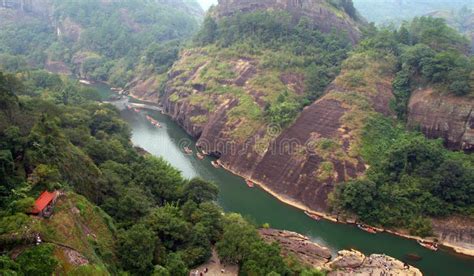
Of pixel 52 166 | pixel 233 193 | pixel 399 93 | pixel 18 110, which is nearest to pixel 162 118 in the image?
pixel 233 193

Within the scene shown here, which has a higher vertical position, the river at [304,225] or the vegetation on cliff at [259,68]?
the vegetation on cliff at [259,68]

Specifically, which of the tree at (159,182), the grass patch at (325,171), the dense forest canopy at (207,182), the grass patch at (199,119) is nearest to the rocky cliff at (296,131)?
the grass patch at (199,119)

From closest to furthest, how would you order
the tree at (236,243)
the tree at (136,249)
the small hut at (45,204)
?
1. the small hut at (45,204)
2. the tree at (136,249)
3. the tree at (236,243)

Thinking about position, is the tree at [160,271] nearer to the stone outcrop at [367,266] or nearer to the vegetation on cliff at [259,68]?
the stone outcrop at [367,266]

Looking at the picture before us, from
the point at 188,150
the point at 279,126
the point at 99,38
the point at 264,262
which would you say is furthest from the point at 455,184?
the point at 99,38

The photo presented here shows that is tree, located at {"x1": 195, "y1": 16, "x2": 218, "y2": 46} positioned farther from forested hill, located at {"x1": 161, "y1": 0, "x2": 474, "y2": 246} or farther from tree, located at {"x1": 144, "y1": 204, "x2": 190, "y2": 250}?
tree, located at {"x1": 144, "y1": 204, "x2": 190, "y2": 250}

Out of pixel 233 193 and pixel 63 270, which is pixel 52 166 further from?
pixel 233 193
